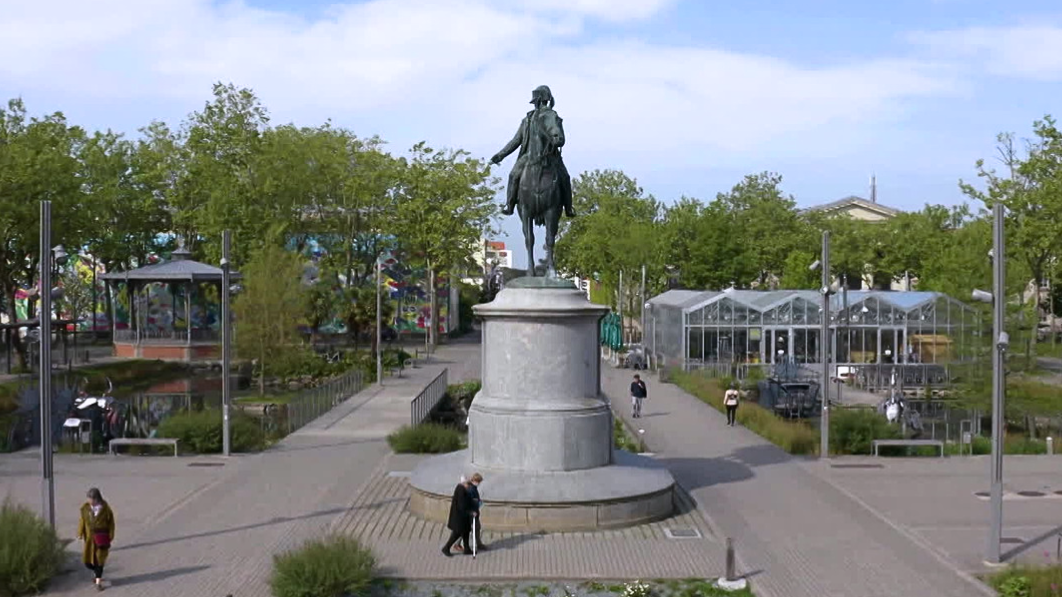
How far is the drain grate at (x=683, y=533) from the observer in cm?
1491

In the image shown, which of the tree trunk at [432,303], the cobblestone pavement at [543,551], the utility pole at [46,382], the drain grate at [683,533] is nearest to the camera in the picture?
the cobblestone pavement at [543,551]

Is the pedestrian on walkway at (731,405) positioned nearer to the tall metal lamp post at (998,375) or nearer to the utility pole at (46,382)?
the tall metal lamp post at (998,375)

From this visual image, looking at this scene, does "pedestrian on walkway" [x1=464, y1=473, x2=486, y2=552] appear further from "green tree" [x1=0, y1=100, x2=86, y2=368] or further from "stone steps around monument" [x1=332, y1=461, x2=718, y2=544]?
"green tree" [x1=0, y1=100, x2=86, y2=368]

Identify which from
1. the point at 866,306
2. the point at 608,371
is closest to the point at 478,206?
the point at 608,371

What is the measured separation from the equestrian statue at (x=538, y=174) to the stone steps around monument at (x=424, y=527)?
4.24m

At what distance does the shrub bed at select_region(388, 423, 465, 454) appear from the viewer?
2291cm

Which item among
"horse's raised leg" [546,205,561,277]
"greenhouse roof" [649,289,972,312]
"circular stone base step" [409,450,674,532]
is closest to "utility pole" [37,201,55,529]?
"circular stone base step" [409,450,674,532]

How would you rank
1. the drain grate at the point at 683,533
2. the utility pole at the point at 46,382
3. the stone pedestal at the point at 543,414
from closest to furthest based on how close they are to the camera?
the utility pole at the point at 46,382
the drain grate at the point at 683,533
the stone pedestal at the point at 543,414

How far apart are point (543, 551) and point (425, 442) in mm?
9312

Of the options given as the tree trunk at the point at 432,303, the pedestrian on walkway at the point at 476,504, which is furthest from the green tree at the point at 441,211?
the pedestrian on walkway at the point at 476,504

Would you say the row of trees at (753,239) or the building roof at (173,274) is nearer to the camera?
the building roof at (173,274)

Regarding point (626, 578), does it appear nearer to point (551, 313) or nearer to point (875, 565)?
point (875, 565)

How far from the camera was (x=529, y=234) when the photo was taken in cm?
1705

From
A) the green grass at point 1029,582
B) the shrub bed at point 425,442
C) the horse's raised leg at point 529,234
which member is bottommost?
the green grass at point 1029,582
